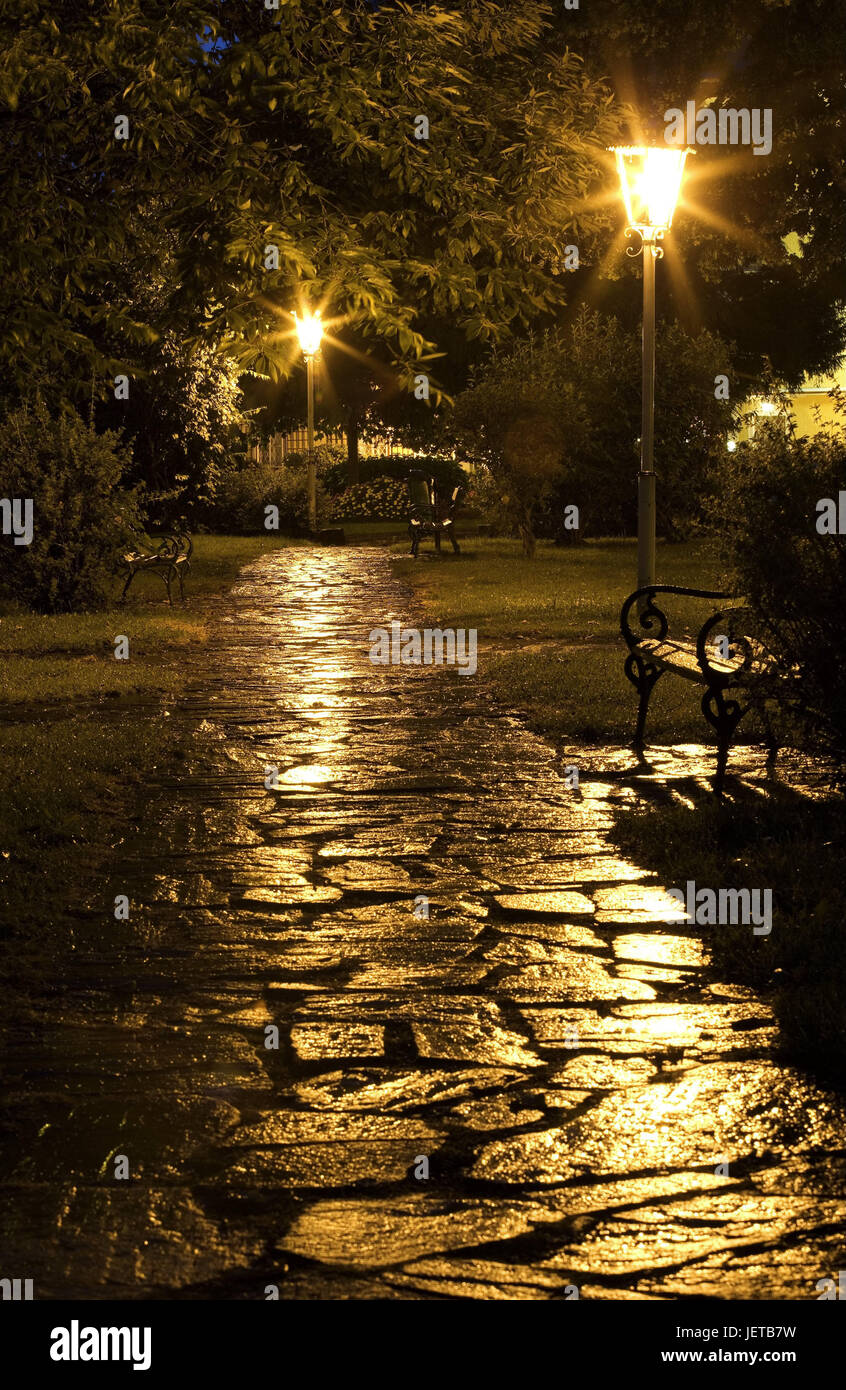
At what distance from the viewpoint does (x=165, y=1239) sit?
11.9 feet

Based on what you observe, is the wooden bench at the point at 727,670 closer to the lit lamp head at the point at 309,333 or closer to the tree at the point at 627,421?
the tree at the point at 627,421

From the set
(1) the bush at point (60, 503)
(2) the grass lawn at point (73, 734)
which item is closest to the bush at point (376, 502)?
(2) the grass lawn at point (73, 734)

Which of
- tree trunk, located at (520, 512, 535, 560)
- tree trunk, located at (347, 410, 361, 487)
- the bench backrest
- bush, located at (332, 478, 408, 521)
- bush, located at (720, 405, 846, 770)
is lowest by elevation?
bush, located at (720, 405, 846, 770)

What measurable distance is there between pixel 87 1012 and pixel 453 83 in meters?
8.00

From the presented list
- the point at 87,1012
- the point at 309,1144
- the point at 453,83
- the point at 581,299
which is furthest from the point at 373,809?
the point at 581,299

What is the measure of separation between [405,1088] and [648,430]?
440 inches

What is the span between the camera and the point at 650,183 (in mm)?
14539

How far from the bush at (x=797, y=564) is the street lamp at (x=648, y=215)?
6170mm

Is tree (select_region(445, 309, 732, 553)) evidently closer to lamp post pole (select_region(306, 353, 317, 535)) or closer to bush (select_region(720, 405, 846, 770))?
lamp post pole (select_region(306, 353, 317, 535))

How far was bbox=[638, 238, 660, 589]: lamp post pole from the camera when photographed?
1462cm

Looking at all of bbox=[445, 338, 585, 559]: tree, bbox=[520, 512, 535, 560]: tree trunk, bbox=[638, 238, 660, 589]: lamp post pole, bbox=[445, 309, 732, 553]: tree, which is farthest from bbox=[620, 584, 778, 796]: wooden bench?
bbox=[445, 309, 732, 553]: tree

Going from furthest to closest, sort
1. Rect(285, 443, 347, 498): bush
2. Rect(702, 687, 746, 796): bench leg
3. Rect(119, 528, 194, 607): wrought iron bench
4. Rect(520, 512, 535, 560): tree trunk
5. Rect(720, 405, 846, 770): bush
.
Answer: Rect(285, 443, 347, 498): bush → Rect(520, 512, 535, 560): tree trunk → Rect(119, 528, 194, 607): wrought iron bench → Rect(702, 687, 746, 796): bench leg → Rect(720, 405, 846, 770): bush

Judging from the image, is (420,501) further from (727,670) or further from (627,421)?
(727,670)

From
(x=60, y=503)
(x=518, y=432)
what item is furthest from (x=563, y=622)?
(x=518, y=432)
